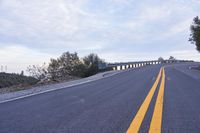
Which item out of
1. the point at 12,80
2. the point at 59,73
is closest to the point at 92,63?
the point at 59,73

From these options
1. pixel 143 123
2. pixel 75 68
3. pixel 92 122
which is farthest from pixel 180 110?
pixel 75 68

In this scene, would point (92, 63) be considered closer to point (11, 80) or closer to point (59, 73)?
point (59, 73)

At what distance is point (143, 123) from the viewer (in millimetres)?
6164

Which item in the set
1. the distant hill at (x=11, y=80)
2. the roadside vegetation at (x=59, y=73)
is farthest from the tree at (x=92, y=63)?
the distant hill at (x=11, y=80)

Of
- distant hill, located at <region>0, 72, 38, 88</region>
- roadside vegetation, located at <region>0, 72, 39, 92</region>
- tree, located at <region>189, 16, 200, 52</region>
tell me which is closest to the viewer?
roadside vegetation, located at <region>0, 72, 39, 92</region>

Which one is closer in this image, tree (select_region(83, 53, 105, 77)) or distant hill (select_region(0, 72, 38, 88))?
distant hill (select_region(0, 72, 38, 88))

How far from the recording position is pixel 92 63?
47438mm

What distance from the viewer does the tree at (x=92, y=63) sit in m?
44.4

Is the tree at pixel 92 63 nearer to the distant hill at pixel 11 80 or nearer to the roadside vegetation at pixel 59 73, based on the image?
the roadside vegetation at pixel 59 73

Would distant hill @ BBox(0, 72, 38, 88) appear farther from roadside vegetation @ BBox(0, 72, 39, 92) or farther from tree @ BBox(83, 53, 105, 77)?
tree @ BBox(83, 53, 105, 77)

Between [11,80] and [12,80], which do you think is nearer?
[11,80]

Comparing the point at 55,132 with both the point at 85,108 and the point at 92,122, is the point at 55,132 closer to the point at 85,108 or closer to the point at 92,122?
the point at 92,122

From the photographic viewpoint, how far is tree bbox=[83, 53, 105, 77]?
146ft

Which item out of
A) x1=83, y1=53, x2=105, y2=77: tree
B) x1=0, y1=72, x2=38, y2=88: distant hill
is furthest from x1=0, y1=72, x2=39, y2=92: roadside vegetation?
x1=83, y1=53, x2=105, y2=77: tree
